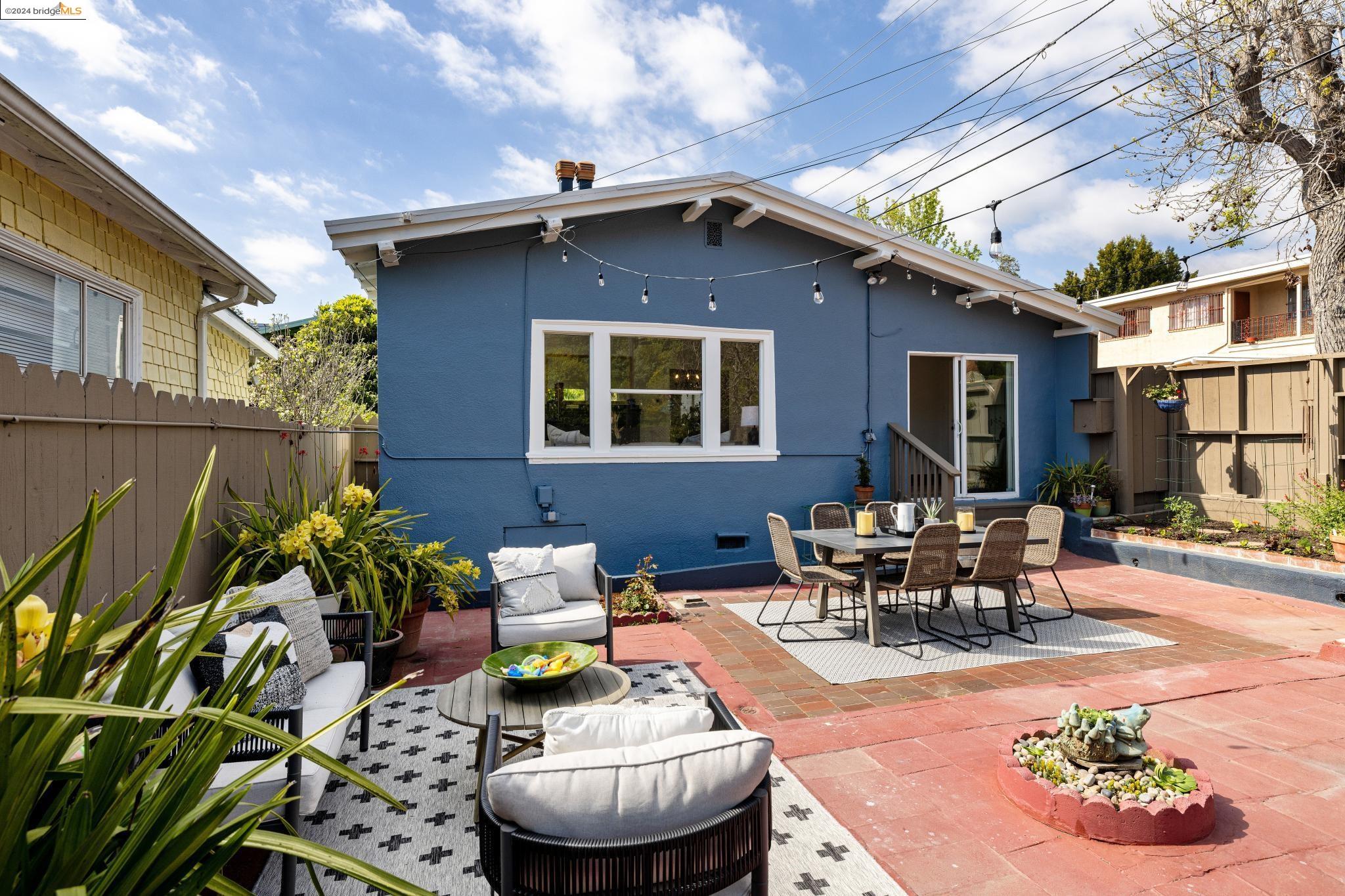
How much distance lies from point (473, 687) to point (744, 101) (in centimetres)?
797

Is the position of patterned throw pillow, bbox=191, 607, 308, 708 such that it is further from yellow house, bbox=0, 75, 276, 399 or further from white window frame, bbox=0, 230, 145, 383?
white window frame, bbox=0, 230, 145, 383

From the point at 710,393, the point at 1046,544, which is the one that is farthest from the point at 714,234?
the point at 1046,544

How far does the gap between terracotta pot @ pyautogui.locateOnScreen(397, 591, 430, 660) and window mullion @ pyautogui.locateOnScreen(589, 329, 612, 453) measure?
2.55 metres

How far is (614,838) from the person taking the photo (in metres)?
1.70

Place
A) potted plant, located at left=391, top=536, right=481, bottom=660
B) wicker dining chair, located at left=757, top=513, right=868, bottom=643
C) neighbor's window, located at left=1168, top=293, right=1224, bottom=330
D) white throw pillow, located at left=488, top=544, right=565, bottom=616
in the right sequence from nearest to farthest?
1. white throw pillow, located at left=488, top=544, right=565, bottom=616
2. potted plant, located at left=391, top=536, right=481, bottom=660
3. wicker dining chair, located at left=757, top=513, right=868, bottom=643
4. neighbor's window, located at left=1168, top=293, right=1224, bottom=330

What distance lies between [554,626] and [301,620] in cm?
148

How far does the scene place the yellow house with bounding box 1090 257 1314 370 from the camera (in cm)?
1694

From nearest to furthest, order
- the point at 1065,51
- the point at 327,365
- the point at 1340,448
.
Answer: the point at 1065,51, the point at 1340,448, the point at 327,365

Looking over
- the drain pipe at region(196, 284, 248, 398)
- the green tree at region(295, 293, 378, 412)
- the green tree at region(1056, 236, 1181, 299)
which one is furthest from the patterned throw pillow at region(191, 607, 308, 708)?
the green tree at region(1056, 236, 1181, 299)

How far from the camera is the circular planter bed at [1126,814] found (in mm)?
2609

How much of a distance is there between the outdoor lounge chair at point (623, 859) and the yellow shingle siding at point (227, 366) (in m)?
7.36

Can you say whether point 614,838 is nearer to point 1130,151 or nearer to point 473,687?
point 473,687

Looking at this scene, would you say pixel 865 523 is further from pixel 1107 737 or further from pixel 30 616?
pixel 30 616

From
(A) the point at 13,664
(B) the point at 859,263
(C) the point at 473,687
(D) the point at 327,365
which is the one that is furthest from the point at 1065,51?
(D) the point at 327,365
